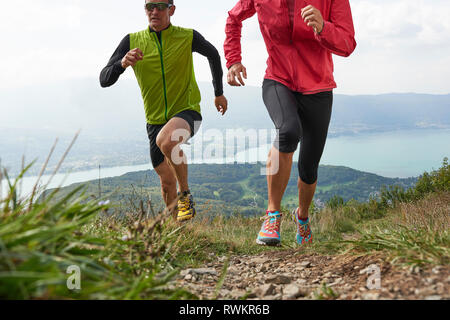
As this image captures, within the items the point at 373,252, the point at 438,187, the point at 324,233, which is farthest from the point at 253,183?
the point at 373,252

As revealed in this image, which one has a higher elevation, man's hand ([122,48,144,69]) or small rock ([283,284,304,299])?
man's hand ([122,48,144,69])

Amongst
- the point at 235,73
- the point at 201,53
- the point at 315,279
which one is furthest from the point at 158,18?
the point at 315,279

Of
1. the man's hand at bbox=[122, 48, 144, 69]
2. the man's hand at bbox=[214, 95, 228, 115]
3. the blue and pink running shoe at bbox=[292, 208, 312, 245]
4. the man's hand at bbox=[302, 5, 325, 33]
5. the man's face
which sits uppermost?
the man's face

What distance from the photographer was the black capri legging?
3.91 m

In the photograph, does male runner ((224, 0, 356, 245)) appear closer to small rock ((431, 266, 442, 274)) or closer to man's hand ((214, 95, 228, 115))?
man's hand ((214, 95, 228, 115))

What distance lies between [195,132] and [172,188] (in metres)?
0.87

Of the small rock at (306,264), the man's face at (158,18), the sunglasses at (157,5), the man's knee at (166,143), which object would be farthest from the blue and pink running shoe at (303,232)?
the sunglasses at (157,5)

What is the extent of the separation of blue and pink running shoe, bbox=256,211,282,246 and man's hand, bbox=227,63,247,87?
134 centimetres

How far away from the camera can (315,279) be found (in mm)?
2984

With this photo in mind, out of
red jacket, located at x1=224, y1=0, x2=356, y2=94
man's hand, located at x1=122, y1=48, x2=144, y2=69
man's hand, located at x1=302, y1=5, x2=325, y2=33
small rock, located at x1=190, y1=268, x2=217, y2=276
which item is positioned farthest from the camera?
man's hand, located at x1=122, y1=48, x2=144, y2=69

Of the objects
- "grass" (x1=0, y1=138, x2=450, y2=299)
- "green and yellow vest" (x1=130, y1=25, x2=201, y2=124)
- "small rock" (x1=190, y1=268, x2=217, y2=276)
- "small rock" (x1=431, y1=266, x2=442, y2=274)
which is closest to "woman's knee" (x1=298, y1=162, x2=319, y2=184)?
"grass" (x1=0, y1=138, x2=450, y2=299)
